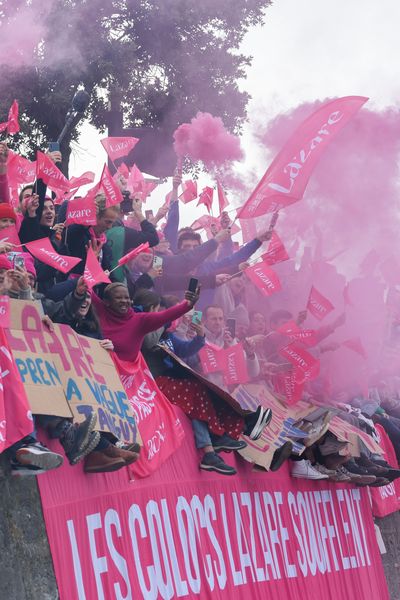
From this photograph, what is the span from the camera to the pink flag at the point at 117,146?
46.4 feet

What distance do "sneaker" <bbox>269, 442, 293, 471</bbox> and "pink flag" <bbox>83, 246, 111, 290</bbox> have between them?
3.23 m

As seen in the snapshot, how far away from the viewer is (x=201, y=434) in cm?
1113

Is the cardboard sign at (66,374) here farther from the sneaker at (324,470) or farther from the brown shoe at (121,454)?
the sneaker at (324,470)

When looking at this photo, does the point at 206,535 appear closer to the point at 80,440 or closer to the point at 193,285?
the point at 193,285

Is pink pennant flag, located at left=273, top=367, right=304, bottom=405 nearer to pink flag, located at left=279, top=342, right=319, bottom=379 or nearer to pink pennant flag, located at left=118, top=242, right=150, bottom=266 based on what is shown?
pink flag, located at left=279, top=342, right=319, bottom=379

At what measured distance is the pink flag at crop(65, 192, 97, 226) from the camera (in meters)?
10.5

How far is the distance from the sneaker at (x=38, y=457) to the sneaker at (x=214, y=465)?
2975 mm

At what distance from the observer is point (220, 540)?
36.7 ft

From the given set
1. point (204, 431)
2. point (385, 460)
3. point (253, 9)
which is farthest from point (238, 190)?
point (253, 9)

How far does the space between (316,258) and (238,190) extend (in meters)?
1.28

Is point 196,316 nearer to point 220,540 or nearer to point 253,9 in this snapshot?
point 220,540

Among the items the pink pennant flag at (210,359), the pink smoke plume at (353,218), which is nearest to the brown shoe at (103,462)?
the pink pennant flag at (210,359)

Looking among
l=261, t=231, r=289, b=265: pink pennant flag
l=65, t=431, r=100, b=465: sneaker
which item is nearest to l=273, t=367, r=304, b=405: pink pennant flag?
l=261, t=231, r=289, b=265: pink pennant flag

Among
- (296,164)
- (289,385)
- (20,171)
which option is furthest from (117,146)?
(289,385)
